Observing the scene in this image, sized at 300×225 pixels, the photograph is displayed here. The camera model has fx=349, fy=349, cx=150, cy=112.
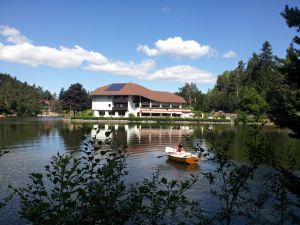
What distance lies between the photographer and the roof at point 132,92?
329 ft

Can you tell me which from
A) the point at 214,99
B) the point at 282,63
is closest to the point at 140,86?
the point at 214,99

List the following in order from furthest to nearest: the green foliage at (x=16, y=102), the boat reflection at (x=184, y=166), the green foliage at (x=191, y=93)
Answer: the green foliage at (x=191, y=93) < the green foliage at (x=16, y=102) < the boat reflection at (x=184, y=166)

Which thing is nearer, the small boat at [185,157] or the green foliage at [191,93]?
the small boat at [185,157]

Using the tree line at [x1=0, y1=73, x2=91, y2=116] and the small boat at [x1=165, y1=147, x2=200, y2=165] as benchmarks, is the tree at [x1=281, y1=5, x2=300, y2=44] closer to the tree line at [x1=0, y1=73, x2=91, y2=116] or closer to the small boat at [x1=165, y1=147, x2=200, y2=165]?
the small boat at [x1=165, y1=147, x2=200, y2=165]

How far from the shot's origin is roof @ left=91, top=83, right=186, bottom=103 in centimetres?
10031

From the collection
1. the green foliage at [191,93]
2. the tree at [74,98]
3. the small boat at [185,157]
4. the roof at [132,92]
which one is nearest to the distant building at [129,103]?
the roof at [132,92]

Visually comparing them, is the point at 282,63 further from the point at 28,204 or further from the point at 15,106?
the point at 15,106

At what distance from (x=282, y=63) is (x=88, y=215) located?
784 cm

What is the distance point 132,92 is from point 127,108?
15.7ft

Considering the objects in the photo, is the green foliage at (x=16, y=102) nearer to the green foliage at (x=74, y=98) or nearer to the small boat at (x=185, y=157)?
the green foliage at (x=74, y=98)

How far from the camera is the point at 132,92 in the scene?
99.4 m

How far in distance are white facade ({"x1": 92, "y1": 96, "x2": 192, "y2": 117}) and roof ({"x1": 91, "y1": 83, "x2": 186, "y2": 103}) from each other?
147cm

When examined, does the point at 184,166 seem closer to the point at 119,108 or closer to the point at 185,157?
the point at 185,157

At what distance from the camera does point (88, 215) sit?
4.73m
